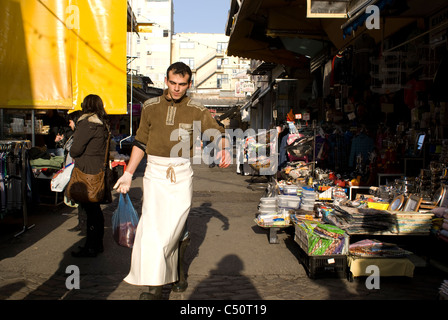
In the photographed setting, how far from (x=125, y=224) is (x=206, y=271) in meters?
1.16

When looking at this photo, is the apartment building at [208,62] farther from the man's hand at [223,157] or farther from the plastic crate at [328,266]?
the man's hand at [223,157]

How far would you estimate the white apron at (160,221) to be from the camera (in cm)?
356

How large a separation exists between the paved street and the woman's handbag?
80 centimetres

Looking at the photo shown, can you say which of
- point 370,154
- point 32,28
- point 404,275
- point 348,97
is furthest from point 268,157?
point 404,275

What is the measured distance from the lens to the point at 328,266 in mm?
4602

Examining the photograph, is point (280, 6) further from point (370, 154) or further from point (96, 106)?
point (96, 106)

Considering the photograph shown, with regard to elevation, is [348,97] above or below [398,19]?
below

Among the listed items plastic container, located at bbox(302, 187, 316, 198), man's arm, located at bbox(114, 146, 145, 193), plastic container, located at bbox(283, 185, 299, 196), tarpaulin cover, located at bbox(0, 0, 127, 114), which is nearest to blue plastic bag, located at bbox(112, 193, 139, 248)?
man's arm, located at bbox(114, 146, 145, 193)

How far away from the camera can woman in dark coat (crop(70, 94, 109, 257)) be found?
525 cm

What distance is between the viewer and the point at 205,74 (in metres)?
67.9

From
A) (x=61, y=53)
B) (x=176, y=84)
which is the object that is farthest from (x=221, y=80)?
(x=176, y=84)

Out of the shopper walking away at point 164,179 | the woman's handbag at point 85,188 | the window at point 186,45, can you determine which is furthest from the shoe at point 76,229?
the window at point 186,45

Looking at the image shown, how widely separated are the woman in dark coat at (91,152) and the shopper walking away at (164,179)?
160cm

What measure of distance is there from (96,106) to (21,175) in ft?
6.03
